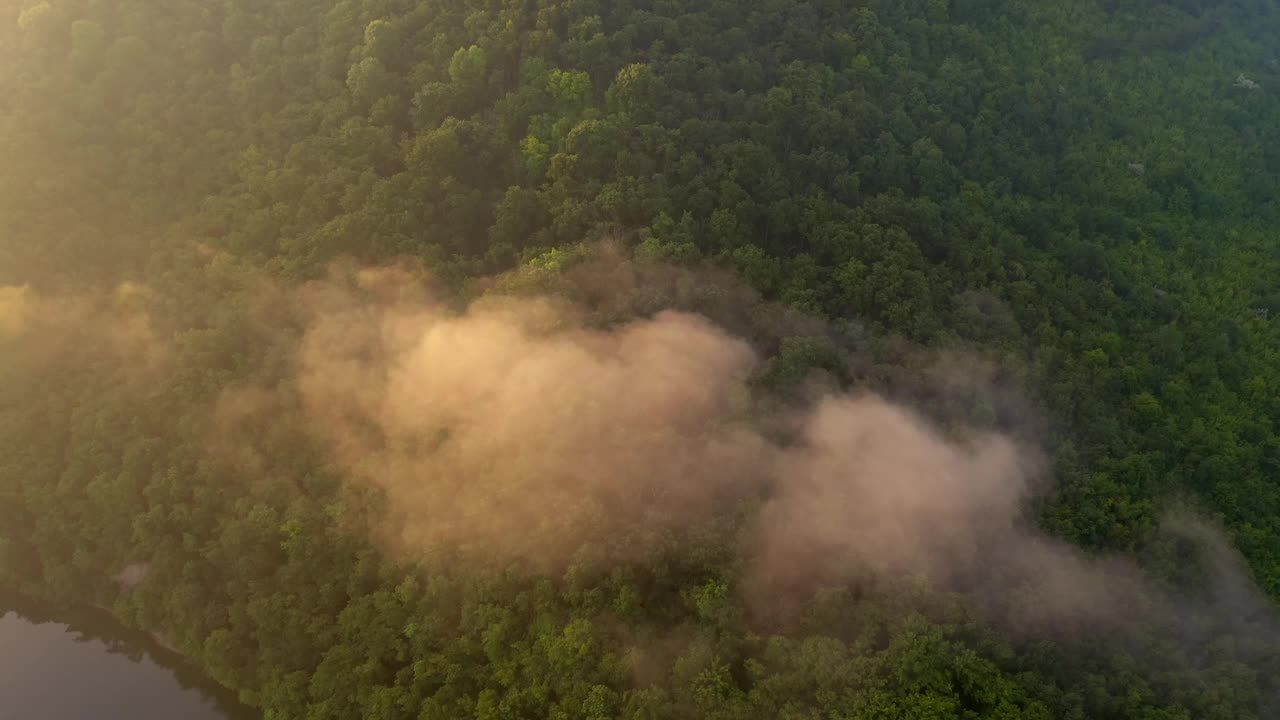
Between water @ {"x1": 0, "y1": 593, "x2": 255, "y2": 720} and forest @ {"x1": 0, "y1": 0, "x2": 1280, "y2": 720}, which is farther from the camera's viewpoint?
water @ {"x1": 0, "y1": 593, "x2": 255, "y2": 720}

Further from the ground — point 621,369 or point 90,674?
point 621,369

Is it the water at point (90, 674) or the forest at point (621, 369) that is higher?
the forest at point (621, 369)

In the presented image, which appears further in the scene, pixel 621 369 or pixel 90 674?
pixel 90 674

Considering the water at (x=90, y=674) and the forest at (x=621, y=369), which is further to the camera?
the water at (x=90, y=674)

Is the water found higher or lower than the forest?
lower
